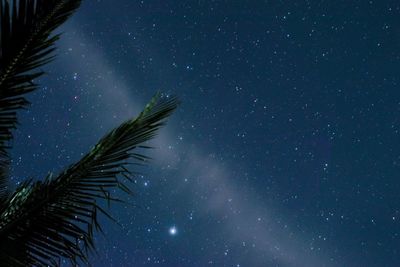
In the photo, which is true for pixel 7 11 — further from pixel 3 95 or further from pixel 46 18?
pixel 3 95

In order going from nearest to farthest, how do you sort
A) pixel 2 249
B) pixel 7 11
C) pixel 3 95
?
1. pixel 7 11
2. pixel 3 95
3. pixel 2 249

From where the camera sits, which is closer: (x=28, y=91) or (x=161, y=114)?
(x=28, y=91)

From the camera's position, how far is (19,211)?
1.93 meters

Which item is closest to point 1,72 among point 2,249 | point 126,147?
point 126,147

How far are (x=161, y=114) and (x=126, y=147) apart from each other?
194 millimetres

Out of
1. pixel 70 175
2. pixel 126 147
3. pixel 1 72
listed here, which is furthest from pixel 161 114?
pixel 1 72

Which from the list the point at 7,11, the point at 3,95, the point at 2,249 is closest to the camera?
the point at 7,11

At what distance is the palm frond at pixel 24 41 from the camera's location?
1464 mm

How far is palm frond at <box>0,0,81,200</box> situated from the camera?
1.46 m

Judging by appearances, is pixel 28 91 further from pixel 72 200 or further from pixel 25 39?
pixel 72 200

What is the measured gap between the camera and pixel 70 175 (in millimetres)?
→ 1948

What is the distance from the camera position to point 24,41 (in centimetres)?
150

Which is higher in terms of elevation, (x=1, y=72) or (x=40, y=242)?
(x=1, y=72)

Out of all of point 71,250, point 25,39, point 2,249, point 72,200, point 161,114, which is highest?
point 161,114
